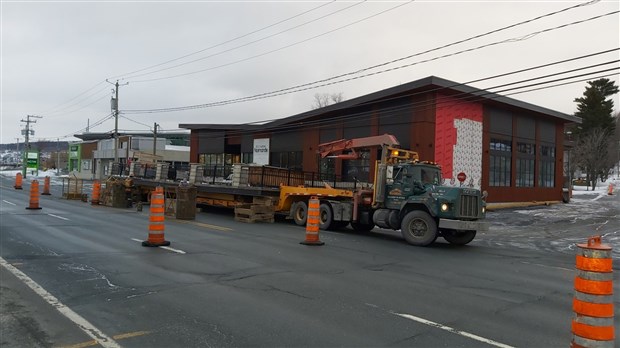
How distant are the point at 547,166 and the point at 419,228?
27.9 m

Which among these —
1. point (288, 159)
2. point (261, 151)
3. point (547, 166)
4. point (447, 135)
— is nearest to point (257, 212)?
point (447, 135)

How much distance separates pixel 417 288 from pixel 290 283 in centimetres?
212

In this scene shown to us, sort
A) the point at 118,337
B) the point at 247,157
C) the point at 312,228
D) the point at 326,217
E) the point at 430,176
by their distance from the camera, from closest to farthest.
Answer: the point at 118,337
the point at 312,228
the point at 430,176
the point at 326,217
the point at 247,157

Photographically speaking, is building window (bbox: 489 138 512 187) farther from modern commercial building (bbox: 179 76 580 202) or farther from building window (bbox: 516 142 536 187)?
building window (bbox: 516 142 536 187)

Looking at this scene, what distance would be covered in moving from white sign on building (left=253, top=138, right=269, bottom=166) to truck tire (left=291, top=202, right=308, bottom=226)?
69.9 feet

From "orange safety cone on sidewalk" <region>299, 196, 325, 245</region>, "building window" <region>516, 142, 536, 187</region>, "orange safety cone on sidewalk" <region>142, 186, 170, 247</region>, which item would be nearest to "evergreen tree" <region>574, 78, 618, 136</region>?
"building window" <region>516, 142, 536, 187</region>

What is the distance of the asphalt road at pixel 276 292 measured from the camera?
5180mm

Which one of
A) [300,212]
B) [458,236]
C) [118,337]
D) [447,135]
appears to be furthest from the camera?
[447,135]

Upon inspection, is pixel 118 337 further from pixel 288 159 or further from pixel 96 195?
pixel 288 159

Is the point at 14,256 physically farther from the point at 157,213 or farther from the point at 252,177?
the point at 252,177

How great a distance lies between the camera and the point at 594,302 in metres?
4.25

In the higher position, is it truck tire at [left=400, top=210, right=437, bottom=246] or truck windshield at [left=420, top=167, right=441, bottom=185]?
truck windshield at [left=420, top=167, right=441, bottom=185]

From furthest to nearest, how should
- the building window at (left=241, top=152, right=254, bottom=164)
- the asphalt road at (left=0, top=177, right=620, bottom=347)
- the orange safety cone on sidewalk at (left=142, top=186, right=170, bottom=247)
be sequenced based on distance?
1. the building window at (left=241, top=152, right=254, bottom=164)
2. the orange safety cone on sidewalk at (left=142, top=186, right=170, bottom=247)
3. the asphalt road at (left=0, top=177, right=620, bottom=347)

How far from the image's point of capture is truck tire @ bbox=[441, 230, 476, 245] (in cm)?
1453
